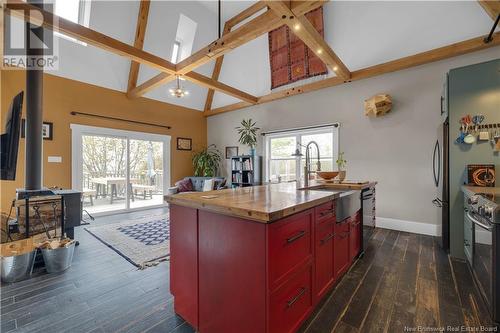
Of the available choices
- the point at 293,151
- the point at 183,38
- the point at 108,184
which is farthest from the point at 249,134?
the point at 108,184

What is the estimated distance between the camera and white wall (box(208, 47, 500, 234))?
11.2 ft

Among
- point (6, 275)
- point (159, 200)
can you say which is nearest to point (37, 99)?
point (6, 275)

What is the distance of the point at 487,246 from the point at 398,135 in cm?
261

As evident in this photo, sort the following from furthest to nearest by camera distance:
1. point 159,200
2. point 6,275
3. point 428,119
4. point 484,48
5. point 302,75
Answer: point 159,200, point 302,75, point 428,119, point 484,48, point 6,275

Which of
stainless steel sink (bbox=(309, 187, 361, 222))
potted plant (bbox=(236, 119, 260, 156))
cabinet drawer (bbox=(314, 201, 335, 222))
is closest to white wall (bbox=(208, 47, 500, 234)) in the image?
potted plant (bbox=(236, 119, 260, 156))

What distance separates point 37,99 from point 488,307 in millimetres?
4988

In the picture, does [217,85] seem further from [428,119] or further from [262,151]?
[428,119]

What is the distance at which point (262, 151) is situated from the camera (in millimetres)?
5633

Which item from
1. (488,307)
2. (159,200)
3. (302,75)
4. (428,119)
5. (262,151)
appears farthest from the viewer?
(159,200)

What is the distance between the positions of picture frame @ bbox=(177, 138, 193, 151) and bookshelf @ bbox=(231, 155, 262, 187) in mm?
1571

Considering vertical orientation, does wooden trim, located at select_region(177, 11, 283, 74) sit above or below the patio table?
above

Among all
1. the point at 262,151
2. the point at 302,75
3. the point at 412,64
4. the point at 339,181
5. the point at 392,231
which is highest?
the point at 302,75

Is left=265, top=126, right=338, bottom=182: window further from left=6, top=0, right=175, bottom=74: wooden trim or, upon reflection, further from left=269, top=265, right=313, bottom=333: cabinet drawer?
left=269, top=265, right=313, bottom=333: cabinet drawer

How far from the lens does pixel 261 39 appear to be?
537cm
